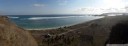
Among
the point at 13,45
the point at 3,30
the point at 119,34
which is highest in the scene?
the point at 3,30

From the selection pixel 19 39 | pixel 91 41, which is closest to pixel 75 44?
pixel 91 41

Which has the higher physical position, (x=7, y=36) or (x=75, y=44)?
(x=7, y=36)

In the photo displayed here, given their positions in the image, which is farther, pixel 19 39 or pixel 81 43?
pixel 81 43

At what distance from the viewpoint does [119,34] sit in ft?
78.7

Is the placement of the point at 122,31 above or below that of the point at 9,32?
below

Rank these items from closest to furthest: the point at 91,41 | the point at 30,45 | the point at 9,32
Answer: the point at 9,32
the point at 30,45
the point at 91,41

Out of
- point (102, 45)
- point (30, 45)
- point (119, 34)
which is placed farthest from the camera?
point (119, 34)

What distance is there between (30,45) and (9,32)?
2.67m

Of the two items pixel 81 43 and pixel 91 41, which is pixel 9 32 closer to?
pixel 81 43

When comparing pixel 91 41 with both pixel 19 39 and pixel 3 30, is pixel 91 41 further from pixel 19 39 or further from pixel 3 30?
Answer: pixel 3 30

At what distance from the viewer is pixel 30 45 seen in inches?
515

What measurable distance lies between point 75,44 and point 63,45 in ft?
4.26

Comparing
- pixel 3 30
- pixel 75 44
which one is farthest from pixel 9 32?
pixel 75 44

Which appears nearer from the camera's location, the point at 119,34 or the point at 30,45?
the point at 30,45
